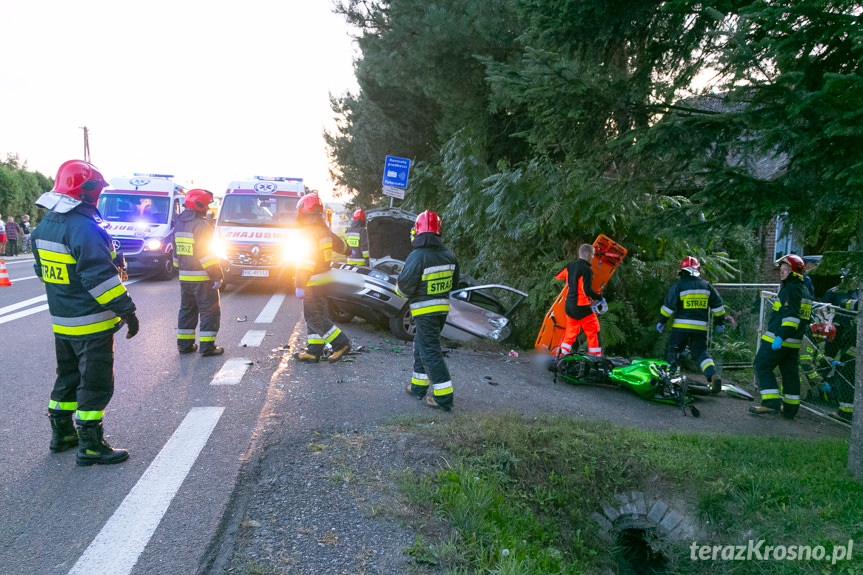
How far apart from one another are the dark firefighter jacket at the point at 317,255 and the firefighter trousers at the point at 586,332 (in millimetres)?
3195

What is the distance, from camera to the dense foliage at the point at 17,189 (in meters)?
29.0

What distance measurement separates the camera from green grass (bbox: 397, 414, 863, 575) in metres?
3.48

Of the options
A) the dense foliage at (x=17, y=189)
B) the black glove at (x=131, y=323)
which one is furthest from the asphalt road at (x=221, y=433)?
the dense foliage at (x=17, y=189)

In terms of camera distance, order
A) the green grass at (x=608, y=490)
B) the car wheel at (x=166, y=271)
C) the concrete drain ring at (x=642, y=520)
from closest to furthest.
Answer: the green grass at (x=608, y=490) < the concrete drain ring at (x=642, y=520) < the car wheel at (x=166, y=271)

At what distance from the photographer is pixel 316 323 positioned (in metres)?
6.96

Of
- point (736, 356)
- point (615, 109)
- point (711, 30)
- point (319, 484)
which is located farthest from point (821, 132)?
point (736, 356)

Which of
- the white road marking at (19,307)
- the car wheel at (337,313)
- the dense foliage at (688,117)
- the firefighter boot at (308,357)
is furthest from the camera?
the car wheel at (337,313)

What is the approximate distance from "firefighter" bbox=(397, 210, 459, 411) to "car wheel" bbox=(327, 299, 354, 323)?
3.45m

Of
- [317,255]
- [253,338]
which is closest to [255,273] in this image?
[253,338]

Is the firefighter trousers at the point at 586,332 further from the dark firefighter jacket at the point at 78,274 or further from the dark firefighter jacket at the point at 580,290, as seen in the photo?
the dark firefighter jacket at the point at 78,274

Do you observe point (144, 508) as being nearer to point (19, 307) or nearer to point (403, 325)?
point (403, 325)

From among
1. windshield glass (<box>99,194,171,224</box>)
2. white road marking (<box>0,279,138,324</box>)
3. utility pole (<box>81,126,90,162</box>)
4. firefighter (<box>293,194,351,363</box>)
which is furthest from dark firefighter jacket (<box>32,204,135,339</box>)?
utility pole (<box>81,126,90,162</box>)

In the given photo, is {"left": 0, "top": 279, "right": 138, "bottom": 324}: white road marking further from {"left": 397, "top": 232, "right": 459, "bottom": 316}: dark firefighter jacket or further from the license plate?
{"left": 397, "top": 232, "right": 459, "bottom": 316}: dark firefighter jacket

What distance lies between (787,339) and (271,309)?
826 cm
